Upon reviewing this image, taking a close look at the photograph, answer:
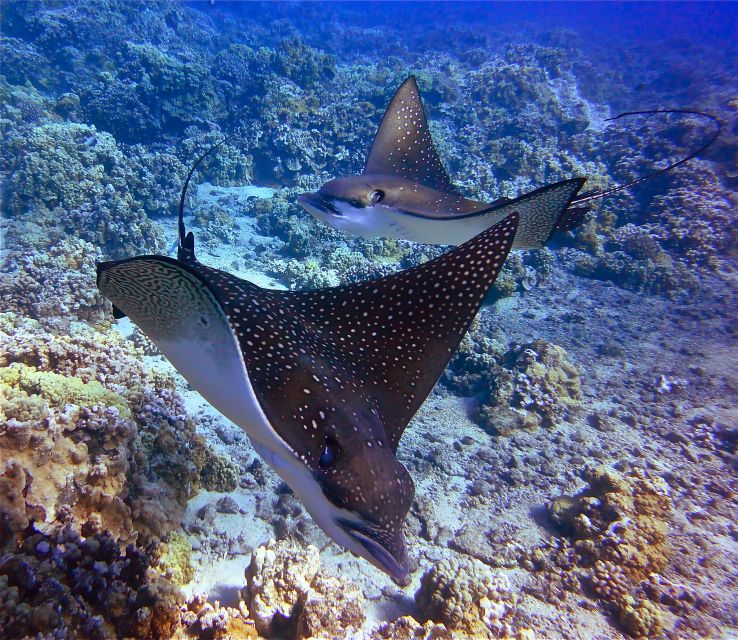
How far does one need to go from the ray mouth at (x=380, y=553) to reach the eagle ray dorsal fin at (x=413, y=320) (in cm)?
90

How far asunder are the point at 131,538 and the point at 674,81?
114ft

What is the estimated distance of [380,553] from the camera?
192 centimetres

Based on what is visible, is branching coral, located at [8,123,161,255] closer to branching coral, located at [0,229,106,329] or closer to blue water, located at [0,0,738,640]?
blue water, located at [0,0,738,640]

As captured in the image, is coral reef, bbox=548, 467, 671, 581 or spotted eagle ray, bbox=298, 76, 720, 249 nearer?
spotted eagle ray, bbox=298, 76, 720, 249

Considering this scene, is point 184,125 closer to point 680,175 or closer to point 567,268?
point 567,268

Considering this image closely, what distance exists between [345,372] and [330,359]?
0.48 feet

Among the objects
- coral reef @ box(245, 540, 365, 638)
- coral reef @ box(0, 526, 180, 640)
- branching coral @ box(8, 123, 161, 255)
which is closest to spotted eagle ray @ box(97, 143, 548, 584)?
coral reef @ box(0, 526, 180, 640)

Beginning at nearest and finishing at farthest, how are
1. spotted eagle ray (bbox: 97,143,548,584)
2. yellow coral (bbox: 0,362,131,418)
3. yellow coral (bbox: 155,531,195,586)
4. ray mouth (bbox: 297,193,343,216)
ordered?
spotted eagle ray (bbox: 97,143,548,584) < yellow coral (bbox: 155,531,195,586) < yellow coral (bbox: 0,362,131,418) < ray mouth (bbox: 297,193,343,216)

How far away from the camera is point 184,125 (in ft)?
46.4

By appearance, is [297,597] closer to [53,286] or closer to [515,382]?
[515,382]

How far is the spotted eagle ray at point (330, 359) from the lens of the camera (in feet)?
6.75

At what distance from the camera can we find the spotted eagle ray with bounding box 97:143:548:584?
2.06 m

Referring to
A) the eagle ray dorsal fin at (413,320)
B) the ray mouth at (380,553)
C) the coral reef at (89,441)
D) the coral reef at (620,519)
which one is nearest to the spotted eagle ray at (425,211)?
the eagle ray dorsal fin at (413,320)

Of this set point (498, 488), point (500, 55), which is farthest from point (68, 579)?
point (500, 55)
